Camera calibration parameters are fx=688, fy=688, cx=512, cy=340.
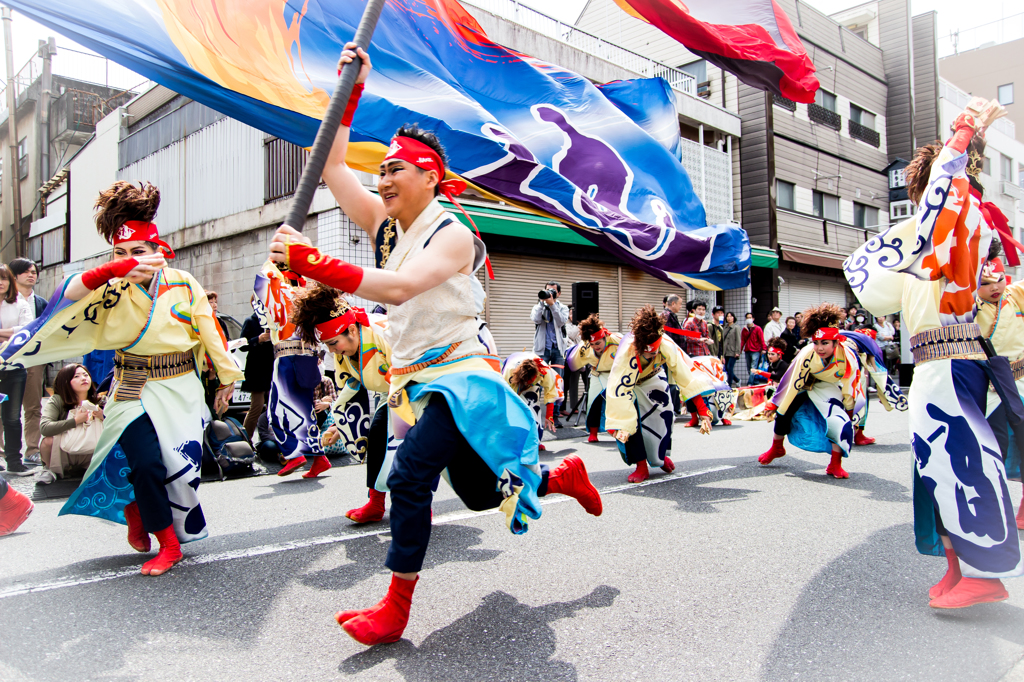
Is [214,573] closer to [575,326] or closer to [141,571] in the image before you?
[141,571]

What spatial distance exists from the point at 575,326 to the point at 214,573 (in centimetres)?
881

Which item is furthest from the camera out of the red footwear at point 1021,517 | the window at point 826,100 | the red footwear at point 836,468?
the window at point 826,100

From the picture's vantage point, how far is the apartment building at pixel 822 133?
20.8 m

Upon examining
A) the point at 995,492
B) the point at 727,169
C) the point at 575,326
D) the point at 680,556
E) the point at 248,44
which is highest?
the point at 727,169

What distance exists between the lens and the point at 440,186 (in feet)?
9.64

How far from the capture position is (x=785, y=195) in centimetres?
2166

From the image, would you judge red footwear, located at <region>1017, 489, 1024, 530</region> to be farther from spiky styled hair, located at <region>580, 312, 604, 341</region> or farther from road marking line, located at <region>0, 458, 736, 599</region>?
spiky styled hair, located at <region>580, 312, 604, 341</region>

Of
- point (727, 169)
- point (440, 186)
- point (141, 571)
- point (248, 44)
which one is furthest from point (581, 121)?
point (727, 169)

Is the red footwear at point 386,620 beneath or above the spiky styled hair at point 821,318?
beneath

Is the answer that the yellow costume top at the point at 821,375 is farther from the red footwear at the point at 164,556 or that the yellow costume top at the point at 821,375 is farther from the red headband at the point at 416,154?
the red footwear at the point at 164,556

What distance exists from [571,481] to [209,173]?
14.0 metres

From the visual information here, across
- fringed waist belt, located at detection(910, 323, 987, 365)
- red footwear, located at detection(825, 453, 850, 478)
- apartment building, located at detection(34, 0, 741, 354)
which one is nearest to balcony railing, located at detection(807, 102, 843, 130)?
apartment building, located at detection(34, 0, 741, 354)

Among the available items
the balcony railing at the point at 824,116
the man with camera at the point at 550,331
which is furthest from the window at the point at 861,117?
the man with camera at the point at 550,331

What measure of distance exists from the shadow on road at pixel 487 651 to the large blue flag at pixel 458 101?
3267 millimetres
